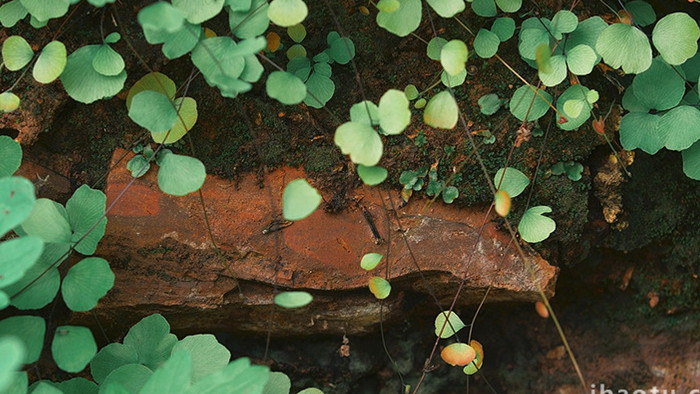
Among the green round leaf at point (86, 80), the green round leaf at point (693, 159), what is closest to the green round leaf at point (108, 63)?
the green round leaf at point (86, 80)

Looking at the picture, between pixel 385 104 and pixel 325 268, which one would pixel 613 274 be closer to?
pixel 325 268

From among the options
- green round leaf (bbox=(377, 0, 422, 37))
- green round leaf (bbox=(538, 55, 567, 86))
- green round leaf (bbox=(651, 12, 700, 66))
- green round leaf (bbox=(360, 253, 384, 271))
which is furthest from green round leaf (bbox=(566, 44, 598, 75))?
green round leaf (bbox=(360, 253, 384, 271))

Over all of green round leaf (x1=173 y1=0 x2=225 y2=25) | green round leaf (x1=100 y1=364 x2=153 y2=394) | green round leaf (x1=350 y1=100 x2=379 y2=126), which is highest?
green round leaf (x1=173 y1=0 x2=225 y2=25)

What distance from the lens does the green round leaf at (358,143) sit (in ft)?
3.75

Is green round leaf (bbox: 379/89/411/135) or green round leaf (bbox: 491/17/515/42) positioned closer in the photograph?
green round leaf (bbox: 379/89/411/135)

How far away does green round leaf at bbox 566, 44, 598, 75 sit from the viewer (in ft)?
4.33

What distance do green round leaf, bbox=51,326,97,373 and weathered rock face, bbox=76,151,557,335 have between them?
0.30 m

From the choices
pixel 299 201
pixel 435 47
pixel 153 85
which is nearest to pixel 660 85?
pixel 435 47

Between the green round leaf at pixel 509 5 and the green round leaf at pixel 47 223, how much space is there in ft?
3.32

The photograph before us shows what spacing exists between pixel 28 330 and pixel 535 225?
1031 millimetres

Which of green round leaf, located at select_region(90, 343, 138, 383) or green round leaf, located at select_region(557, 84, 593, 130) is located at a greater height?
green round leaf, located at select_region(557, 84, 593, 130)

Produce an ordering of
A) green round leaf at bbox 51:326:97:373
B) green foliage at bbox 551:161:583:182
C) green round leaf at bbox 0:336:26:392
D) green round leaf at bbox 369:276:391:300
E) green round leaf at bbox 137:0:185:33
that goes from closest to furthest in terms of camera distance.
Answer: green round leaf at bbox 0:336:26:392 < green round leaf at bbox 137:0:185:33 < green round leaf at bbox 51:326:97:373 < green round leaf at bbox 369:276:391:300 < green foliage at bbox 551:161:583:182

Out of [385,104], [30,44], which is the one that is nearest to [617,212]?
[385,104]

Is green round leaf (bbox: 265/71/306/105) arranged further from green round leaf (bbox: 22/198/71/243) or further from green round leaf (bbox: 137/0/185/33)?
green round leaf (bbox: 22/198/71/243)
